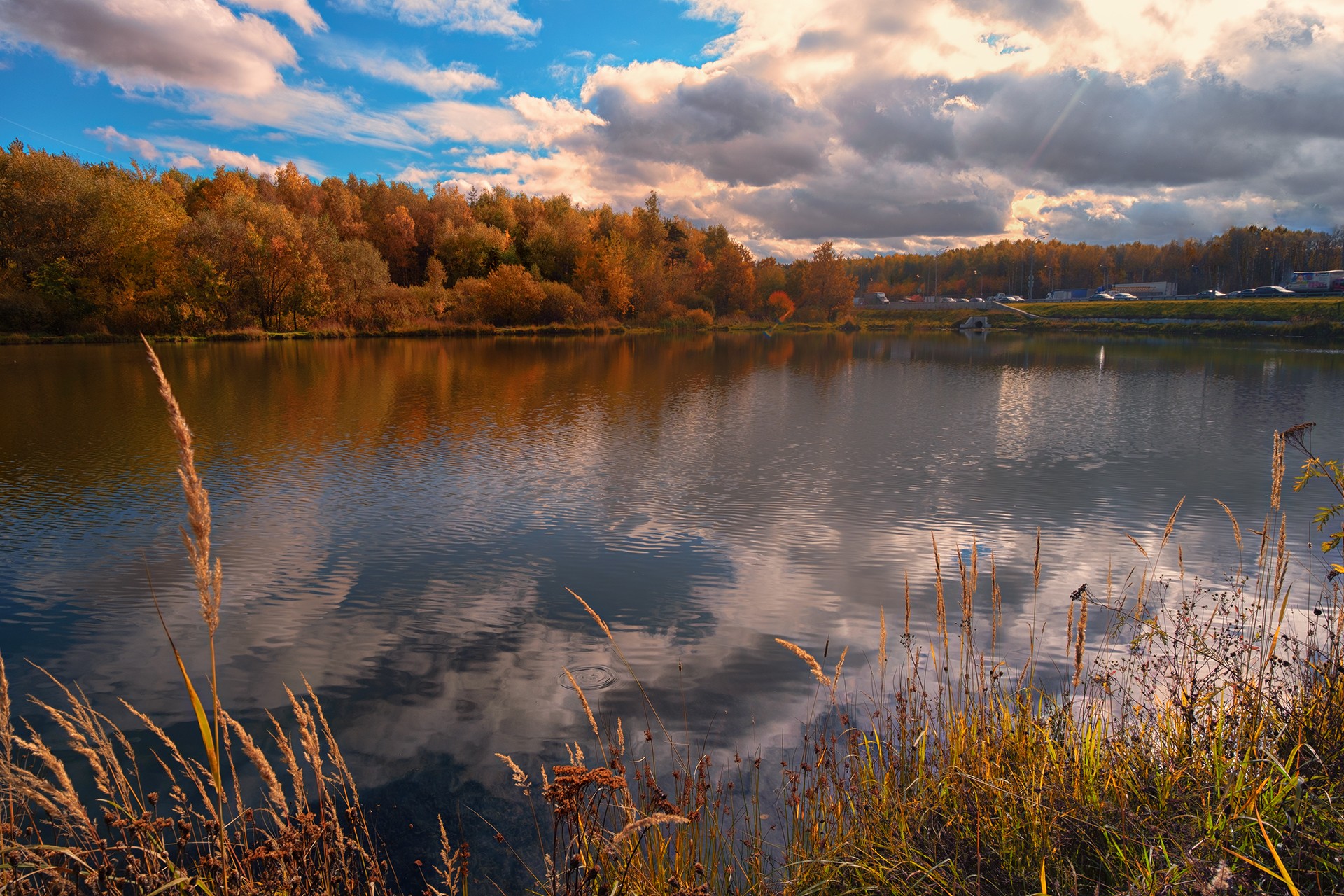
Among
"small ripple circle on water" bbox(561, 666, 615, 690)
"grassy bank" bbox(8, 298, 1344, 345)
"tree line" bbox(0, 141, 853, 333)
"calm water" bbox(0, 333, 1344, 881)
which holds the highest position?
"tree line" bbox(0, 141, 853, 333)

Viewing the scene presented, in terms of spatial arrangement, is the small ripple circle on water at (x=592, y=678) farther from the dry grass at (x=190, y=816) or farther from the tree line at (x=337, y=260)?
the tree line at (x=337, y=260)

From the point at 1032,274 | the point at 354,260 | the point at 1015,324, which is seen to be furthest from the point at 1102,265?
the point at 354,260

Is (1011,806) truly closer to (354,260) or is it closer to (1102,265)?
(354,260)

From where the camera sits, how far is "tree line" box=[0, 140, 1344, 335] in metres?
44.6

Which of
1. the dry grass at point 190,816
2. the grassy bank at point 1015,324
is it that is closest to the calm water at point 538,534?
the dry grass at point 190,816

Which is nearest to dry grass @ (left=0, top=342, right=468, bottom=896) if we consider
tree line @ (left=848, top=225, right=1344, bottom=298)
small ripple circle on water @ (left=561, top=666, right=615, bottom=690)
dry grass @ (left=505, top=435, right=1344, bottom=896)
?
dry grass @ (left=505, top=435, right=1344, bottom=896)

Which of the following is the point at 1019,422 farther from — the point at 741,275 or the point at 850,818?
the point at 741,275

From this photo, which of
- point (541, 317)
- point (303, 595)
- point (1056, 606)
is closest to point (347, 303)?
point (541, 317)

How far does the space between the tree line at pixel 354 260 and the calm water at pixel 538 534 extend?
93.9 ft

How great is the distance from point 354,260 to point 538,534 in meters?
52.5

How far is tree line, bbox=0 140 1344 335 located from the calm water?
28614mm

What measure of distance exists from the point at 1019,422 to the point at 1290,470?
18.3 ft

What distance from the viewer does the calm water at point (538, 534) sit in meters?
5.50

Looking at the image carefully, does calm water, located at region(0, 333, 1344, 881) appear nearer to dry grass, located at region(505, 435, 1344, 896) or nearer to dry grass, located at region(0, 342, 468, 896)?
dry grass, located at region(0, 342, 468, 896)
